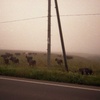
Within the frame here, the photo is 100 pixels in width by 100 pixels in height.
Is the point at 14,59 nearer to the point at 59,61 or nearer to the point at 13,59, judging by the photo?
the point at 13,59

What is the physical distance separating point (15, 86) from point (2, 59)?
41.2 ft

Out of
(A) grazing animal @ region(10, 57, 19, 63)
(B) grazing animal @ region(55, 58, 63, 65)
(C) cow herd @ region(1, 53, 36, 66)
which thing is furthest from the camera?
(A) grazing animal @ region(10, 57, 19, 63)

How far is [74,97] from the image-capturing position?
845 centimetres

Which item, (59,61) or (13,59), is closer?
(59,61)

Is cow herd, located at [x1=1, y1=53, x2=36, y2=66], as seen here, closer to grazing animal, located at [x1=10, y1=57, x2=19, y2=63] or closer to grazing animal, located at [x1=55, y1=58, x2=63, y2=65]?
grazing animal, located at [x1=10, y1=57, x2=19, y2=63]

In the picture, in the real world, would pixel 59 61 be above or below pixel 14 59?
below

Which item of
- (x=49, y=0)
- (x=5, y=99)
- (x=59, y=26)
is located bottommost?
(x=5, y=99)

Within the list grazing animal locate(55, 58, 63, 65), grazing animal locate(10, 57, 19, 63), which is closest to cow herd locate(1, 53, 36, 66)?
grazing animal locate(10, 57, 19, 63)

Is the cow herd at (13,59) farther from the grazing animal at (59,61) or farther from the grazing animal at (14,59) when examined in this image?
the grazing animal at (59,61)

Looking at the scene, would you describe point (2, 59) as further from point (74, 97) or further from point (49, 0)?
point (74, 97)

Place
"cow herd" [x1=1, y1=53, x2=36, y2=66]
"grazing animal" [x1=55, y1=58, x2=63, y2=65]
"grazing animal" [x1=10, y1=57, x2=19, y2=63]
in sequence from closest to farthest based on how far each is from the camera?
"grazing animal" [x1=55, y1=58, x2=63, y2=65] < "cow herd" [x1=1, y1=53, x2=36, y2=66] < "grazing animal" [x1=10, y1=57, x2=19, y2=63]

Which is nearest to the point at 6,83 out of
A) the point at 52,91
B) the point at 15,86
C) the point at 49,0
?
the point at 15,86

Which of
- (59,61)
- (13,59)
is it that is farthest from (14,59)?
(59,61)

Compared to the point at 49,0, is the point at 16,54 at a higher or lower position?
lower
